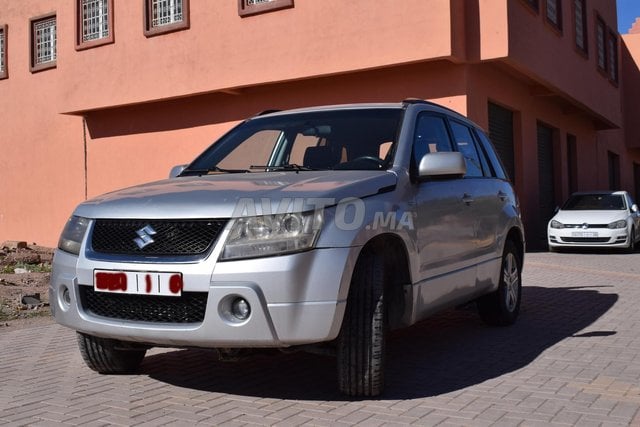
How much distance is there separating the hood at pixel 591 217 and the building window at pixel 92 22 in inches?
459

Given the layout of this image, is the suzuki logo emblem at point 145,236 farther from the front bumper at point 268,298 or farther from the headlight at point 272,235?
the headlight at point 272,235

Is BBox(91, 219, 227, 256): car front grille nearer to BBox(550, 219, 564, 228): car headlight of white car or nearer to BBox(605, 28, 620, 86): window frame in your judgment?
BBox(550, 219, 564, 228): car headlight of white car

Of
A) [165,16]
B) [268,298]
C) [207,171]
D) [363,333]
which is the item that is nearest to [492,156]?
[207,171]

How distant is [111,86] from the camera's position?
58.3 feet

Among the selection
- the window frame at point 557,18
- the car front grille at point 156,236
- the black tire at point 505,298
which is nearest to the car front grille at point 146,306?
the car front grille at point 156,236

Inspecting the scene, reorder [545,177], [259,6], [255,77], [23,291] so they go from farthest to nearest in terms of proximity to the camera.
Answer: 1. [545,177]
2. [255,77]
3. [259,6]
4. [23,291]

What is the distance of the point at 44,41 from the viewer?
67.5ft

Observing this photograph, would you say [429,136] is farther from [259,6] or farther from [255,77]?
[259,6]

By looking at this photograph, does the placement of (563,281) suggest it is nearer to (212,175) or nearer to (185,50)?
(212,175)

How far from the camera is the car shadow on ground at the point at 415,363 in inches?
182

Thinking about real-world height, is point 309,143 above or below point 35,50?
below

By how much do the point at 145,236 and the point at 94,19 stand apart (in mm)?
16091

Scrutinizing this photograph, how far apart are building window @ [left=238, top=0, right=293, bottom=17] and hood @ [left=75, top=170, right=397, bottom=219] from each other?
1081 centimetres

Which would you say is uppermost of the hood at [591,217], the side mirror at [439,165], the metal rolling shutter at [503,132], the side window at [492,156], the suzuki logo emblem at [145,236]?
the metal rolling shutter at [503,132]
